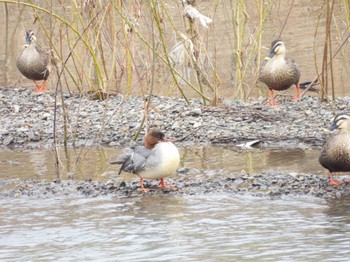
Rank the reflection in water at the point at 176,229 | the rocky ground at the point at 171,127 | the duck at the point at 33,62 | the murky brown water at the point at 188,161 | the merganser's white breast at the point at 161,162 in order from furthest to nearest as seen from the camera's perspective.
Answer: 1. the duck at the point at 33,62
2. the murky brown water at the point at 188,161
3. the rocky ground at the point at 171,127
4. the merganser's white breast at the point at 161,162
5. the reflection in water at the point at 176,229

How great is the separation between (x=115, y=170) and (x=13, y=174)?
114 cm

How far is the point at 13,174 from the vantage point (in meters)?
9.93

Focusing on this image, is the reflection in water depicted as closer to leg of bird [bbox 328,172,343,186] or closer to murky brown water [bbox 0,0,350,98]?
leg of bird [bbox 328,172,343,186]

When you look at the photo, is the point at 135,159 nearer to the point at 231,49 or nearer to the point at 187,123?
the point at 187,123

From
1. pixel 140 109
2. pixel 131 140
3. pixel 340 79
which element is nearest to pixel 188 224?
pixel 131 140

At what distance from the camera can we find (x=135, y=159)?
8758 millimetres

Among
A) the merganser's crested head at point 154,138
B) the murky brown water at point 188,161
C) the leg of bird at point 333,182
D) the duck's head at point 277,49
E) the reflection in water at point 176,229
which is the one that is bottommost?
the reflection in water at point 176,229

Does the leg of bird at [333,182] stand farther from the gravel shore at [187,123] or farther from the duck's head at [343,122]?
the gravel shore at [187,123]

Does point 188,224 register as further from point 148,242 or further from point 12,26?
point 12,26

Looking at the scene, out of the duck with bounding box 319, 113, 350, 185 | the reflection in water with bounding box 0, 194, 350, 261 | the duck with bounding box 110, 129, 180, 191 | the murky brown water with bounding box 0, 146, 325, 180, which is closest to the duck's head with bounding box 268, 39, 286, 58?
the murky brown water with bounding box 0, 146, 325, 180

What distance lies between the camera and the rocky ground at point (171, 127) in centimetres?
893

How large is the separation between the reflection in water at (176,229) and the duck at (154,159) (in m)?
0.25

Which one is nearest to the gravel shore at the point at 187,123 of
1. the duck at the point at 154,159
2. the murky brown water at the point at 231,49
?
the murky brown water at the point at 231,49

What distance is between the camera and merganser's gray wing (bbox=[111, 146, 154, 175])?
868 centimetres
